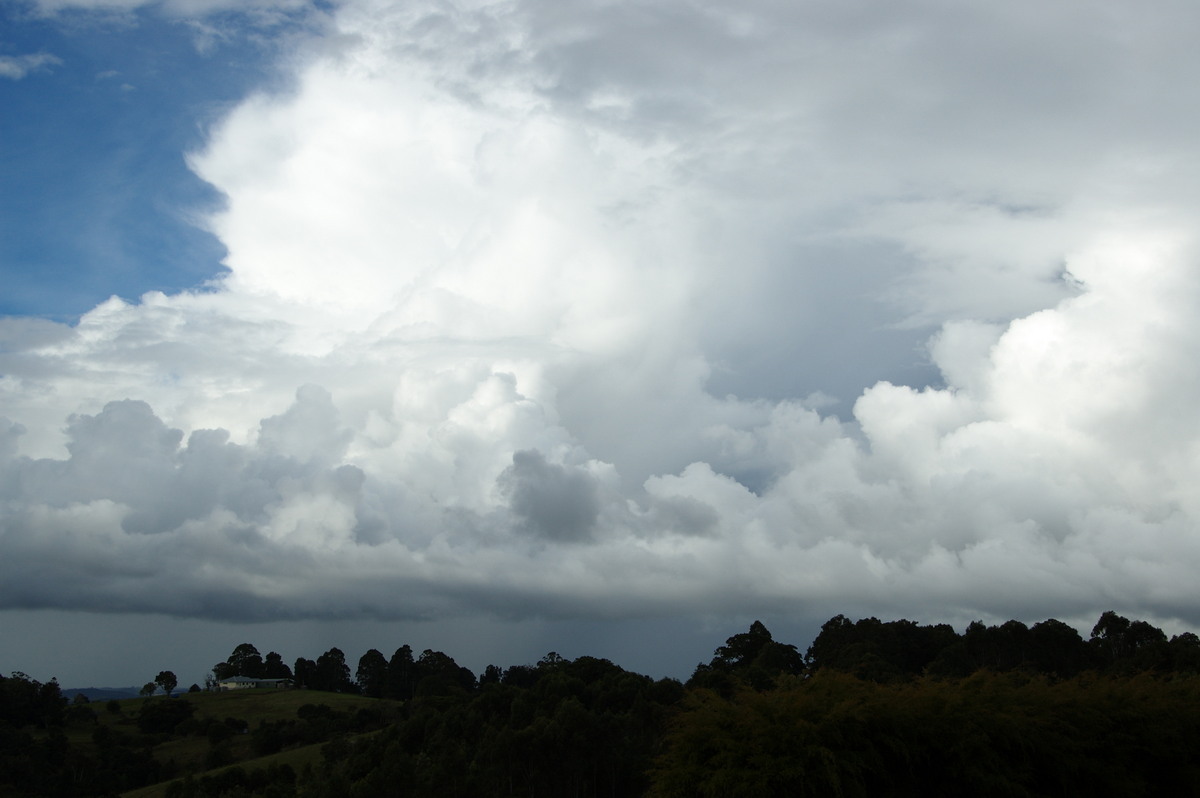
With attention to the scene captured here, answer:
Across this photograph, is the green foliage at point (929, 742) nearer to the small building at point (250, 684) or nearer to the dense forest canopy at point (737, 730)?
the dense forest canopy at point (737, 730)

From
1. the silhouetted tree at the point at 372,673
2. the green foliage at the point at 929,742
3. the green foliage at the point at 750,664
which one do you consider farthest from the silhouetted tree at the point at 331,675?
the green foliage at the point at 929,742

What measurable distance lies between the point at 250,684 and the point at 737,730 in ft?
441

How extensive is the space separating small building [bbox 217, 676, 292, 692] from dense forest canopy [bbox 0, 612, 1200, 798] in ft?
52.1

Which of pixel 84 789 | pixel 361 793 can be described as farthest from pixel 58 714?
pixel 361 793

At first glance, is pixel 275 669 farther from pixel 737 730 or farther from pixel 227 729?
pixel 737 730

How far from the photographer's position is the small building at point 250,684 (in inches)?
5187

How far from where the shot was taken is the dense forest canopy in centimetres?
2362

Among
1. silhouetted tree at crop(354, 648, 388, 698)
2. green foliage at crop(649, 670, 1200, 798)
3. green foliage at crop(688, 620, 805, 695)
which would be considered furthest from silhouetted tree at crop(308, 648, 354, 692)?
green foliage at crop(649, 670, 1200, 798)

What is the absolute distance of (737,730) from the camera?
916 inches

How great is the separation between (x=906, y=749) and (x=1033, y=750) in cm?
481

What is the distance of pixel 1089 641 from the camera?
79000mm

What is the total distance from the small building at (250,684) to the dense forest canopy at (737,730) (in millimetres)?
15875

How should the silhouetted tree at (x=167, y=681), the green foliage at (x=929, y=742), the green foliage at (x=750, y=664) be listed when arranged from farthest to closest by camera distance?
the silhouetted tree at (x=167, y=681)
the green foliage at (x=750, y=664)
the green foliage at (x=929, y=742)

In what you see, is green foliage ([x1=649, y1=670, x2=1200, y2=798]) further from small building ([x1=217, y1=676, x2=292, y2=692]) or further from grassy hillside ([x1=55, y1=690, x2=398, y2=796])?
small building ([x1=217, y1=676, x2=292, y2=692])
